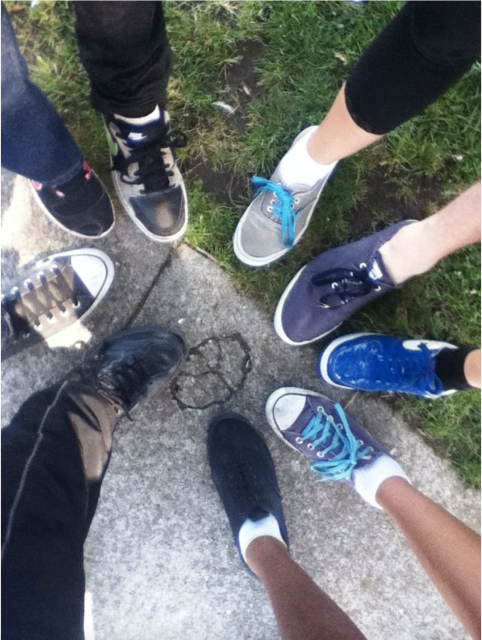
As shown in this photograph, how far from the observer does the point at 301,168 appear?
169cm

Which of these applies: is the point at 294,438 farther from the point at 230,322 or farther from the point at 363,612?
the point at 363,612

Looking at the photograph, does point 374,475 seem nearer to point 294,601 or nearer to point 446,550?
point 446,550

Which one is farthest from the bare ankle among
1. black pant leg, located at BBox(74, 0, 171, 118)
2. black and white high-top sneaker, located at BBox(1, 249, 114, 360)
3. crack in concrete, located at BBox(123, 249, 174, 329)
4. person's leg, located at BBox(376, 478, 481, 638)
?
black pant leg, located at BBox(74, 0, 171, 118)

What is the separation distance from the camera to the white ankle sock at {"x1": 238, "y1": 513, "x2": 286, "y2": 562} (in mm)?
1635

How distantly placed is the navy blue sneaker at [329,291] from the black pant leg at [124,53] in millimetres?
742

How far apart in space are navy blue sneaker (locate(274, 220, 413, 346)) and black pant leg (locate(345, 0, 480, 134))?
552 millimetres

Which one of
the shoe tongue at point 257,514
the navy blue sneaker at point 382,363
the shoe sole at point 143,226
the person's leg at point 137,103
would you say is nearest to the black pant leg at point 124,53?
the person's leg at point 137,103

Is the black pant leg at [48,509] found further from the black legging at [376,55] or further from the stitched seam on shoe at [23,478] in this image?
the black legging at [376,55]

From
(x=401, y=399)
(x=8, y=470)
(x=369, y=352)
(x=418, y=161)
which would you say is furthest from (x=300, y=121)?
(x=8, y=470)

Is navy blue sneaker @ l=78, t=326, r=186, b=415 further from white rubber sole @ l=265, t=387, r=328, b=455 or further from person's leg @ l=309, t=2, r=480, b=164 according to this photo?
person's leg @ l=309, t=2, r=480, b=164

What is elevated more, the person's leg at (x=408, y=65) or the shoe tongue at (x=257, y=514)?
the person's leg at (x=408, y=65)

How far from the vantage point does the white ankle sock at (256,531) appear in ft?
5.36

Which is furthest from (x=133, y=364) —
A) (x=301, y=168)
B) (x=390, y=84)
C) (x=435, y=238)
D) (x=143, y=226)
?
(x=390, y=84)

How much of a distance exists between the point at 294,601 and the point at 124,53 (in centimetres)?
135
